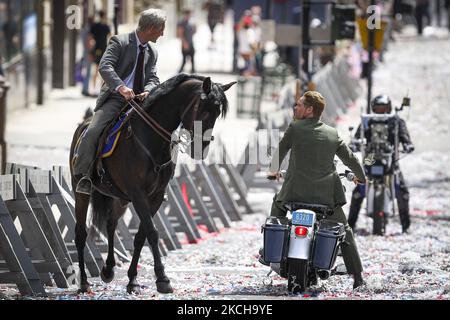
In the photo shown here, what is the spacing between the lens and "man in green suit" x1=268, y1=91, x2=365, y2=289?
13.4 m

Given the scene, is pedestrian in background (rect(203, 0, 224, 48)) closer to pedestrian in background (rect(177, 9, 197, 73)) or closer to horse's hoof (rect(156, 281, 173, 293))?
pedestrian in background (rect(177, 9, 197, 73))

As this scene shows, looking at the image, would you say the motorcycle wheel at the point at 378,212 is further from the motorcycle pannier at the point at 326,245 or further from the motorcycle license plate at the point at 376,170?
the motorcycle pannier at the point at 326,245

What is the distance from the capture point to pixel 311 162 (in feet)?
44.0

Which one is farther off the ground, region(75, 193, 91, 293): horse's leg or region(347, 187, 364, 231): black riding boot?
region(75, 193, 91, 293): horse's leg

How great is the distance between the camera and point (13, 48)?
3112cm

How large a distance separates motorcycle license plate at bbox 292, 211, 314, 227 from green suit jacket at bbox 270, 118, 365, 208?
8.7 inches

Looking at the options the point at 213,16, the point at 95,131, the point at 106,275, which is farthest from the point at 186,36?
the point at 95,131

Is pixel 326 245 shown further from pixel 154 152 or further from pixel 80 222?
pixel 80 222

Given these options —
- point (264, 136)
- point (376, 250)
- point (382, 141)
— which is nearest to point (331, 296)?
point (376, 250)

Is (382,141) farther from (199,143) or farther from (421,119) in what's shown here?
(421,119)

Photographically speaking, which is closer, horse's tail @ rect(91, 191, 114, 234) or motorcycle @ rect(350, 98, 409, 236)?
horse's tail @ rect(91, 191, 114, 234)

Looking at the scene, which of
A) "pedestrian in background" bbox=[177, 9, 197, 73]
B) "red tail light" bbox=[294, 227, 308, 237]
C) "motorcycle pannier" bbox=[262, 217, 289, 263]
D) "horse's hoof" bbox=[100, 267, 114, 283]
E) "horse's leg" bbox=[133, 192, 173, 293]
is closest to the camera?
"red tail light" bbox=[294, 227, 308, 237]

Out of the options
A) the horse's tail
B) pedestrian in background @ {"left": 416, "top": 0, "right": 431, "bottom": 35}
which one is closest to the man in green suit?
the horse's tail
